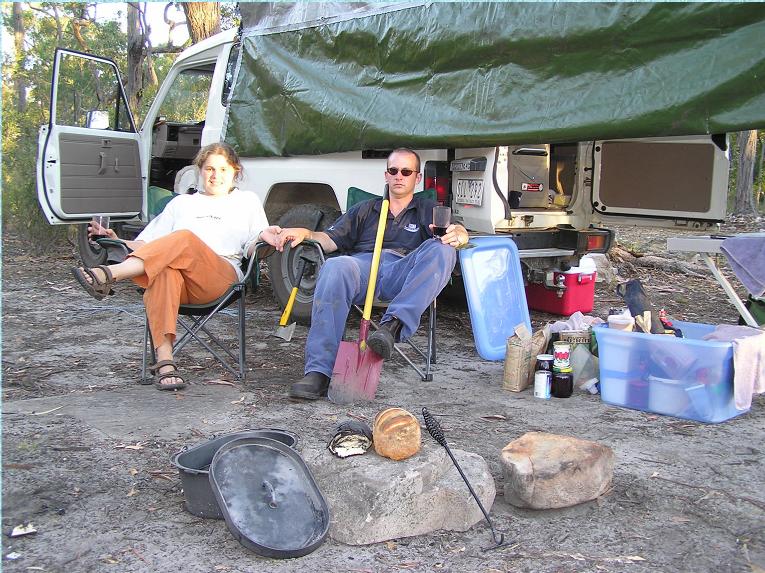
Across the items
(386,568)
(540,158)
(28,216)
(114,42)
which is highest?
(114,42)

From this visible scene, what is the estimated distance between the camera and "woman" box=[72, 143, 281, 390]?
11.9 ft

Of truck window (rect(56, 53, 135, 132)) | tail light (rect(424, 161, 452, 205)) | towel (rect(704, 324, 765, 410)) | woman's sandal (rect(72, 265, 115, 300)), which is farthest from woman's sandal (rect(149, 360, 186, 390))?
truck window (rect(56, 53, 135, 132))

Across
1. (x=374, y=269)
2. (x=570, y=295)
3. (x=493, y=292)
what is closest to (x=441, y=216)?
(x=374, y=269)

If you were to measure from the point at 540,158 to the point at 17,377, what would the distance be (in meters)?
3.73

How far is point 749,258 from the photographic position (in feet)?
13.3

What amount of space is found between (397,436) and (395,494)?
20 centimetres

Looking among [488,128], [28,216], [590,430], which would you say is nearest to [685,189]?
[488,128]

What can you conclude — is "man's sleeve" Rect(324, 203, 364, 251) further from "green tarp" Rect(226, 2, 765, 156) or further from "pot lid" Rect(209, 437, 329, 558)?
"pot lid" Rect(209, 437, 329, 558)

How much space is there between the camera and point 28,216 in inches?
340

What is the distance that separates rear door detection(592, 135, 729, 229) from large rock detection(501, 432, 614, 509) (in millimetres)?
2772

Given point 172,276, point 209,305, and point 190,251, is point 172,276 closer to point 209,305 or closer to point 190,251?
point 190,251

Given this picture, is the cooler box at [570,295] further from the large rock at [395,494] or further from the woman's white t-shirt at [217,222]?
the large rock at [395,494]

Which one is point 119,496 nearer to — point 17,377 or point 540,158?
point 17,377

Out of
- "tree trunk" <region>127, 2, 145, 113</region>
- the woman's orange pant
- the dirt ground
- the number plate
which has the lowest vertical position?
the dirt ground
